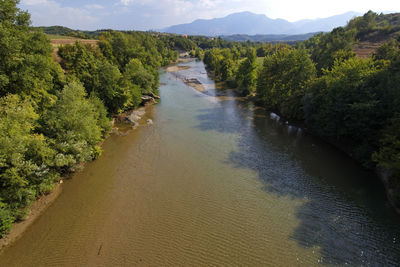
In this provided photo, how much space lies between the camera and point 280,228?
52.5ft

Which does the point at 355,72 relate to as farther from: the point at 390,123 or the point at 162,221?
the point at 162,221

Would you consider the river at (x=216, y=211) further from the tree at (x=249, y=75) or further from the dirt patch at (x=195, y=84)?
the dirt patch at (x=195, y=84)

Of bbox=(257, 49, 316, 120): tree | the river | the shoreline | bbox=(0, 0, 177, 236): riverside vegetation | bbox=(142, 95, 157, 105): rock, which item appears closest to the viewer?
the river

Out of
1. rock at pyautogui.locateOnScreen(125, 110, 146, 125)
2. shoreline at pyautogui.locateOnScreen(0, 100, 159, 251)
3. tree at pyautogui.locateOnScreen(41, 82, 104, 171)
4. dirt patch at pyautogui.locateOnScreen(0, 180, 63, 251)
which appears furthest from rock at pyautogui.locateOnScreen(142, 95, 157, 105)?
dirt patch at pyautogui.locateOnScreen(0, 180, 63, 251)

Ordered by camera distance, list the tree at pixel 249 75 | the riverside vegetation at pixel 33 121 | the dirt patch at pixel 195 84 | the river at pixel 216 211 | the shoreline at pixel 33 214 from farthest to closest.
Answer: the dirt patch at pixel 195 84 < the tree at pixel 249 75 < the riverside vegetation at pixel 33 121 < the shoreline at pixel 33 214 < the river at pixel 216 211

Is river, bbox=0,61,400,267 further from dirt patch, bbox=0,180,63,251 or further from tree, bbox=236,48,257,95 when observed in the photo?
tree, bbox=236,48,257,95

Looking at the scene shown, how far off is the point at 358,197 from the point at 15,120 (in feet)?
104

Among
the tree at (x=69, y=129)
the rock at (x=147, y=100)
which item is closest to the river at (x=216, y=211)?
the tree at (x=69, y=129)

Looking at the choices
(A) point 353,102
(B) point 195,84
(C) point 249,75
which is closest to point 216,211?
(A) point 353,102

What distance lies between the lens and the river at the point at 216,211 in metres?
14.0

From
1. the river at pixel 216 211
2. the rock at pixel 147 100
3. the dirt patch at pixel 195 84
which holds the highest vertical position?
the dirt patch at pixel 195 84

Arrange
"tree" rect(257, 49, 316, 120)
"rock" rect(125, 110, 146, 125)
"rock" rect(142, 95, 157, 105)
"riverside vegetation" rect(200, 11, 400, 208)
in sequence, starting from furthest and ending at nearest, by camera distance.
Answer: "rock" rect(142, 95, 157, 105), "rock" rect(125, 110, 146, 125), "tree" rect(257, 49, 316, 120), "riverside vegetation" rect(200, 11, 400, 208)

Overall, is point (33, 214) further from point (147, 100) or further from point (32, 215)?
point (147, 100)

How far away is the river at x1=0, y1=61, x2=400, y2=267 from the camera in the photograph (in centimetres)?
1399
